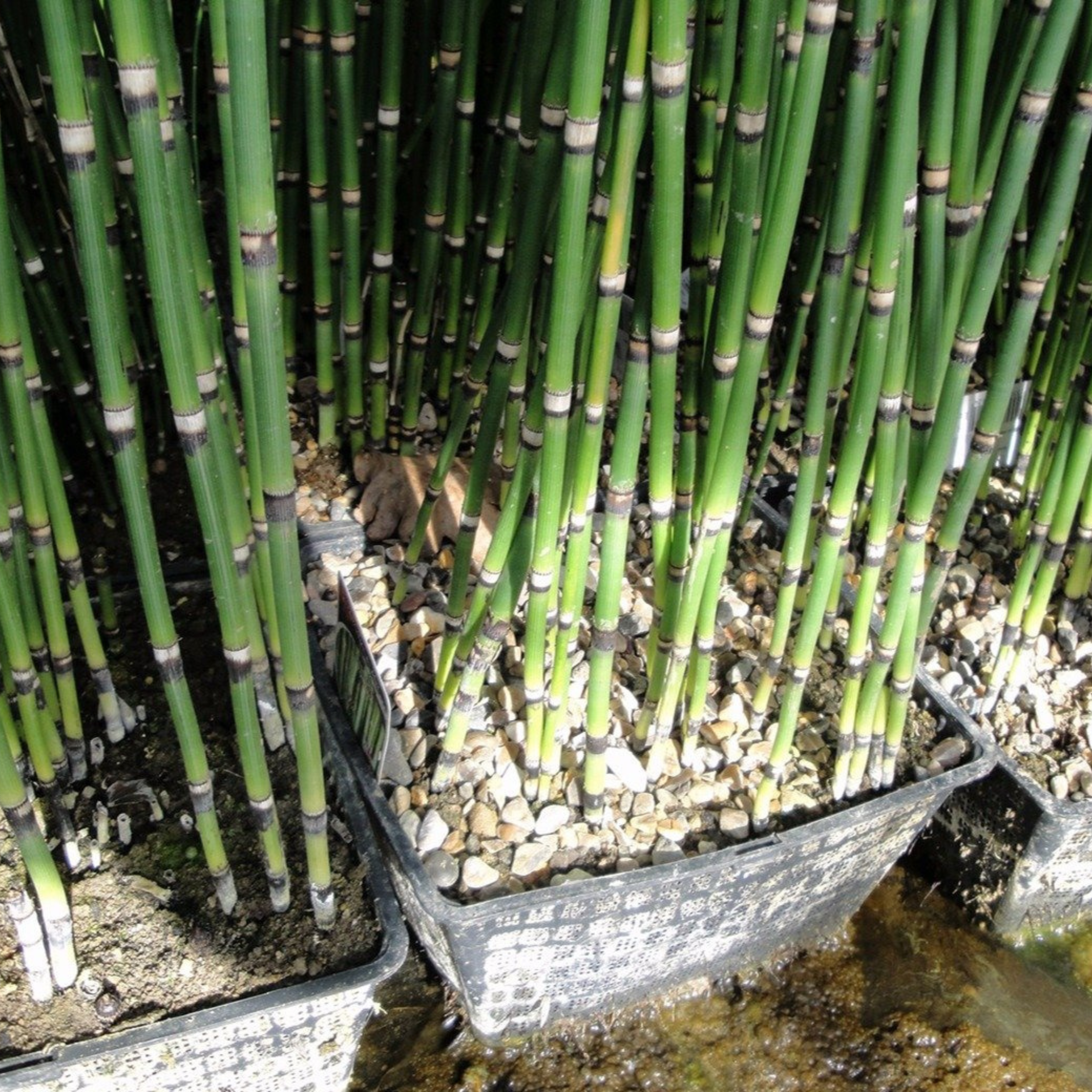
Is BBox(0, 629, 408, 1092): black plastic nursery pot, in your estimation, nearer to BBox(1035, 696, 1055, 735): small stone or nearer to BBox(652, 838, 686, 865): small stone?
BBox(652, 838, 686, 865): small stone

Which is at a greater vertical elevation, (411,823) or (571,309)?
(571,309)

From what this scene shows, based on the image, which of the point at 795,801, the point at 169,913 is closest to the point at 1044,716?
the point at 795,801

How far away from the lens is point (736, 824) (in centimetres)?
119

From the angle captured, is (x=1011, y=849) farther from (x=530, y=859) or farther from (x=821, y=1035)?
(x=530, y=859)

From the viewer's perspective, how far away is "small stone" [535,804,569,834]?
1.16 meters

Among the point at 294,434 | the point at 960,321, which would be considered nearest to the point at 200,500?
the point at 960,321

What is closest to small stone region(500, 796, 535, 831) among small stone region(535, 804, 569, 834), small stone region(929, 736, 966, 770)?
small stone region(535, 804, 569, 834)

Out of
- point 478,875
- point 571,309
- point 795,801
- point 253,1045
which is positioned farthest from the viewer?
point 795,801

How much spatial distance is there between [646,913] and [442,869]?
20 cm

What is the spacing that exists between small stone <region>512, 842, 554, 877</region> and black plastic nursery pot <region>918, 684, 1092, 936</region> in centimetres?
48

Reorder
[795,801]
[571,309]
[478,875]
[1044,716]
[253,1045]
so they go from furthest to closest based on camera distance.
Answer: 1. [1044,716]
2. [795,801]
3. [478,875]
4. [253,1045]
5. [571,309]

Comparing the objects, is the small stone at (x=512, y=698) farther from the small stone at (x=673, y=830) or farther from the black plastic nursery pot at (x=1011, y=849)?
the black plastic nursery pot at (x=1011, y=849)

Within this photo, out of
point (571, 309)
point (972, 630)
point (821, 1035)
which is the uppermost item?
point (571, 309)

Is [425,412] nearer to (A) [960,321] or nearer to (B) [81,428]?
(B) [81,428]
